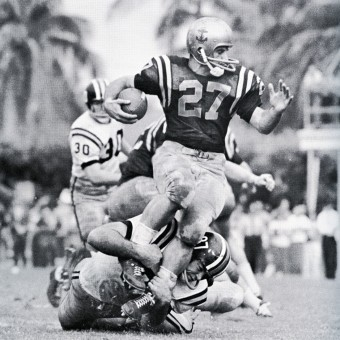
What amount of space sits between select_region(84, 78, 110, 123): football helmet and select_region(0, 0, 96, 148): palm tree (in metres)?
21.2

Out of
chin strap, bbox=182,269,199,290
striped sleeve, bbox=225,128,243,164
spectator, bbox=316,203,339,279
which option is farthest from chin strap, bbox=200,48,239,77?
spectator, bbox=316,203,339,279

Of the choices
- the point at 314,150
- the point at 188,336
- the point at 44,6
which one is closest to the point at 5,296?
the point at 188,336

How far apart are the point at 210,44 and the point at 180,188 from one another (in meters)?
0.91

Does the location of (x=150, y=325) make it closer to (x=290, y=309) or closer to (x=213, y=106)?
(x=213, y=106)

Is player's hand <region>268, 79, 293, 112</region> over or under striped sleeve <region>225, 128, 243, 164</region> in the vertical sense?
over

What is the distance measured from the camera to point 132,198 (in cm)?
630

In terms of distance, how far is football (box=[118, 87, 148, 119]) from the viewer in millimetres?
5371

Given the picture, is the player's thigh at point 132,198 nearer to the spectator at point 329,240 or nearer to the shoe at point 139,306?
the shoe at point 139,306

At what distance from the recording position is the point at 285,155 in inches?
1085

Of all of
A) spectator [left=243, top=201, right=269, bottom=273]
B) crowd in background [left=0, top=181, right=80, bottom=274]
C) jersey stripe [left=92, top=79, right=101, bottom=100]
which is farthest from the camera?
crowd in background [left=0, top=181, right=80, bottom=274]

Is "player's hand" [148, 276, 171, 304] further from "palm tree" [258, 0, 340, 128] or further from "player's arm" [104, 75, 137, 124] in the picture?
"palm tree" [258, 0, 340, 128]

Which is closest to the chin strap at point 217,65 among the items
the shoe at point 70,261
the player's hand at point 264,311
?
the shoe at point 70,261

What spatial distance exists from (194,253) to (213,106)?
85cm

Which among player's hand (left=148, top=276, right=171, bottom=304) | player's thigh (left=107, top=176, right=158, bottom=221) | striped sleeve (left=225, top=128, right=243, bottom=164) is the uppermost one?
striped sleeve (left=225, top=128, right=243, bottom=164)
